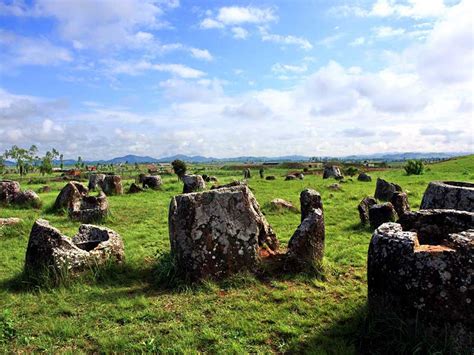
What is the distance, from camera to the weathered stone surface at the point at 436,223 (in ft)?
23.4

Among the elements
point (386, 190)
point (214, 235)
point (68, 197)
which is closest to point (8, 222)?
point (68, 197)

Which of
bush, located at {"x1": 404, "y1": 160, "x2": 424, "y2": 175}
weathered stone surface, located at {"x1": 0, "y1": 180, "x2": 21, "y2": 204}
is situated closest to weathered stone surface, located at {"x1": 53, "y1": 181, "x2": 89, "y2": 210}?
weathered stone surface, located at {"x1": 0, "y1": 180, "x2": 21, "y2": 204}

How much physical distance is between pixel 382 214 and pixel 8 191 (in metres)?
20.9

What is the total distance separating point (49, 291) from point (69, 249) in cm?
111

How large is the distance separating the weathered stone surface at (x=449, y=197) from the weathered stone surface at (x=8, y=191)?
73.4ft

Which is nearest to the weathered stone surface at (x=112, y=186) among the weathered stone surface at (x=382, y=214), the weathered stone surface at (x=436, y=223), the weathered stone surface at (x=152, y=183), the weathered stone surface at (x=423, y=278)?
the weathered stone surface at (x=152, y=183)

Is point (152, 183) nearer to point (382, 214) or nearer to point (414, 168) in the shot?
point (382, 214)

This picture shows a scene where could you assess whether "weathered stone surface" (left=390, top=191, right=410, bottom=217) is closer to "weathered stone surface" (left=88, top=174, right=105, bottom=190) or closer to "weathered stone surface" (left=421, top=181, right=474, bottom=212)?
"weathered stone surface" (left=421, top=181, right=474, bottom=212)

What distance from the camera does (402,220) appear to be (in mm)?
7586

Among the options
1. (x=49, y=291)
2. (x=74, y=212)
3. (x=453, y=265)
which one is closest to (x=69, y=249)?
(x=49, y=291)

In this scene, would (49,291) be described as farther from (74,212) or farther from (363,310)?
(74,212)

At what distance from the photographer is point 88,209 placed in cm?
1848

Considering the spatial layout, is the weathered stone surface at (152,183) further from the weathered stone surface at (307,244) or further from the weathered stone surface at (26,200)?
the weathered stone surface at (307,244)

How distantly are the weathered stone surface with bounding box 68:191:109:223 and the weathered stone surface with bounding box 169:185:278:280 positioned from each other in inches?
381
